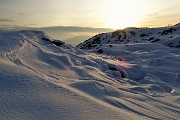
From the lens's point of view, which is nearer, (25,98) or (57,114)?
(57,114)

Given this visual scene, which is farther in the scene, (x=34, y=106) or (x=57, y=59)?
(x=57, y=59)

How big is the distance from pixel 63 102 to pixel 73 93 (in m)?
0.55

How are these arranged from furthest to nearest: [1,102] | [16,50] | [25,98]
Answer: [16,50], [25,98], [1,102]

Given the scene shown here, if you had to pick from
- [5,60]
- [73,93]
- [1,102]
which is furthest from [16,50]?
[1,102]

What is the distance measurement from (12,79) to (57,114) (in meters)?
1.26

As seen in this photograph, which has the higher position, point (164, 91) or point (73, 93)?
point (73, 93)

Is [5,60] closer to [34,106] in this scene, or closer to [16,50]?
[16,50]

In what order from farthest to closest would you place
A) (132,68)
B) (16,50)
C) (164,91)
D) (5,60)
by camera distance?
1. (132,68)
2. (164,91)
3. (16,50)
4. (5,60)

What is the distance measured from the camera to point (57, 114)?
3631 mm

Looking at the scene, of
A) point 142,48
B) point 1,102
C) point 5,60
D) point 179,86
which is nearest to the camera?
point 1,102

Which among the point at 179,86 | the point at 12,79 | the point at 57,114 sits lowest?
the point at 179,86

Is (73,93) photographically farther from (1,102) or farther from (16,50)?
(16,50)

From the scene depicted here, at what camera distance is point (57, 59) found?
7566 mm

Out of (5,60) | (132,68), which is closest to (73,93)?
(5,60)
